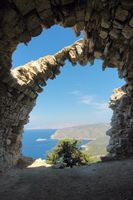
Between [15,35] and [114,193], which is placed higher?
[15,35]

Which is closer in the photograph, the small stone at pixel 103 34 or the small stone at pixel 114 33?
the small stone at pixel 114 33

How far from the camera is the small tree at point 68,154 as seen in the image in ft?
69.6

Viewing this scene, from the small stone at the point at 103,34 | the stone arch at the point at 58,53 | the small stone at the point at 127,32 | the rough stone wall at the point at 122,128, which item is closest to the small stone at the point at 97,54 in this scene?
the stone arch at the point at 58,53

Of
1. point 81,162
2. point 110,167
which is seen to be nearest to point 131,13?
point 110,167

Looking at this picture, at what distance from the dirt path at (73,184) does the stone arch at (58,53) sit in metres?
2.27

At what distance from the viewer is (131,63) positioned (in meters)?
10.7

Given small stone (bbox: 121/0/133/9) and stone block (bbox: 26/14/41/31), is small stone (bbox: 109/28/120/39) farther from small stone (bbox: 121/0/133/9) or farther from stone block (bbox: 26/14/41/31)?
stone block (bbox: 26/14/41/31)

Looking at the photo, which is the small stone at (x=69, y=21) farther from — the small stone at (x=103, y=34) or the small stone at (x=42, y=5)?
the small stone at (x=103, y=34)

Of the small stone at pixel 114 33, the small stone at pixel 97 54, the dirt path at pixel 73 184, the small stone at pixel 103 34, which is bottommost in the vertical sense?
the dirt path at pixel 73 184

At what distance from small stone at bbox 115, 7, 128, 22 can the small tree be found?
48.9 feet

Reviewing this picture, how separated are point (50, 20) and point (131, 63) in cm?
429

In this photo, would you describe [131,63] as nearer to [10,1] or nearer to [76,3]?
[76,3]

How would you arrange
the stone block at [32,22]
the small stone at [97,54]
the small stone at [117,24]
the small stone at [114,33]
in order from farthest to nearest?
1. the small stone at [97,54]
2. the small stone at [114,33]
3. the small stone at [117,24]
4. the stone block at [32,22]

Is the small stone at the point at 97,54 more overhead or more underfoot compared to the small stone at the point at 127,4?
more overhead
